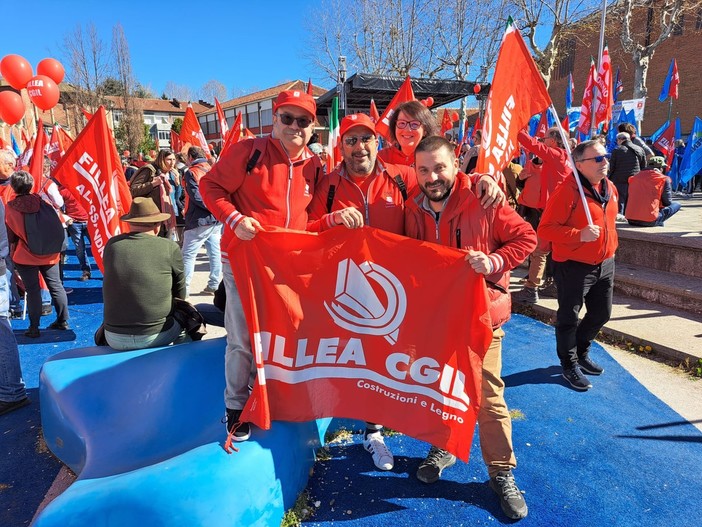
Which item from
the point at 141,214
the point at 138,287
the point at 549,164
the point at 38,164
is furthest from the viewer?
the point at 549,164

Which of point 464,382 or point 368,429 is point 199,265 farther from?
point 464,382

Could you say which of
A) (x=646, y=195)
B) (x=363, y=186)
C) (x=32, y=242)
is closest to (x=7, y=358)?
(x=32, y=242)

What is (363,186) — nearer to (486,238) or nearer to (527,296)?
(486,238)

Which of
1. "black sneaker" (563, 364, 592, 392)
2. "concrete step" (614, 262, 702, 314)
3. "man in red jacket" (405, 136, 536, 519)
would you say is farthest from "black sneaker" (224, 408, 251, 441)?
"concrete step" (614, 262, 702, 314)

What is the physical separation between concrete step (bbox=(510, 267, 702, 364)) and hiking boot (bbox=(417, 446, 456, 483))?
9.73 feet

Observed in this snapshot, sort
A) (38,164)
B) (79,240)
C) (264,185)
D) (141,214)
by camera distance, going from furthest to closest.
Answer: (79,240) → (38,164) → (141,214) → (264,185)

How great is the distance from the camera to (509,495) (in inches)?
100

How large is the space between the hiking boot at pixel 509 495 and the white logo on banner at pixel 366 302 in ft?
3.45

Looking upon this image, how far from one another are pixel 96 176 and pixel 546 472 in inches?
194

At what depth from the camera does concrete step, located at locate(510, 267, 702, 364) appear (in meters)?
4.46

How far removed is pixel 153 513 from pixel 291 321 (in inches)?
43.9

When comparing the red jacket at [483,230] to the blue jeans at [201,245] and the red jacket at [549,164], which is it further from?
the blue jeans at [201,245]

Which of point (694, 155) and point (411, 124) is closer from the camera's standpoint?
point (411, 124)

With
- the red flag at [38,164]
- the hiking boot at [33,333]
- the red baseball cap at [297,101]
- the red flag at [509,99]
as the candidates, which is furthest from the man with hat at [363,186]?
the red flag at [38,164]
